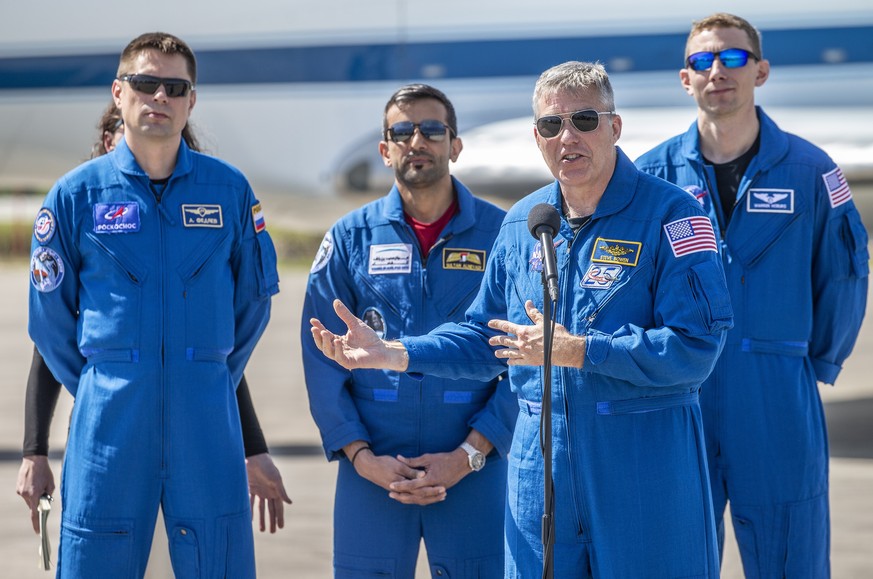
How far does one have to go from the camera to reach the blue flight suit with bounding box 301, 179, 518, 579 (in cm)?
336

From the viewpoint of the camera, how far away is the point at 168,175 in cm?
326

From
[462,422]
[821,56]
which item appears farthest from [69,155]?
[462,422]

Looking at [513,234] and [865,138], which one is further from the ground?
[865,138]

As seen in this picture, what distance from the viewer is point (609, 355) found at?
2439 mm

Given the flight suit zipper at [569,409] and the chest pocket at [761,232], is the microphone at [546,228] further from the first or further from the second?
the chest pocket at [761,232]

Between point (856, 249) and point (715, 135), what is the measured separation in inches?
22.5

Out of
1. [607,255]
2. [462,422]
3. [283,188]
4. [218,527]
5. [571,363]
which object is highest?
[283,188]

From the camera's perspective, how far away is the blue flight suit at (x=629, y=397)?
2.50 m

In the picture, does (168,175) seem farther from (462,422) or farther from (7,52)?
(7,52)

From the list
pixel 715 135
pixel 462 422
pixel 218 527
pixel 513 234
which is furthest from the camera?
pixel 715 135

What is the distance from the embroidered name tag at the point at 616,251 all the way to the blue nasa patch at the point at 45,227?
154cm

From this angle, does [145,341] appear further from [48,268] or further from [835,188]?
[835,188]

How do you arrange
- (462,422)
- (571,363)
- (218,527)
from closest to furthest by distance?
(571,363) < (218,527) < (462,422)

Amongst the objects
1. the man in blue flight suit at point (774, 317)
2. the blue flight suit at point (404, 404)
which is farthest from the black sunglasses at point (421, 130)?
the man in blue flight suit at point (774, 317)
